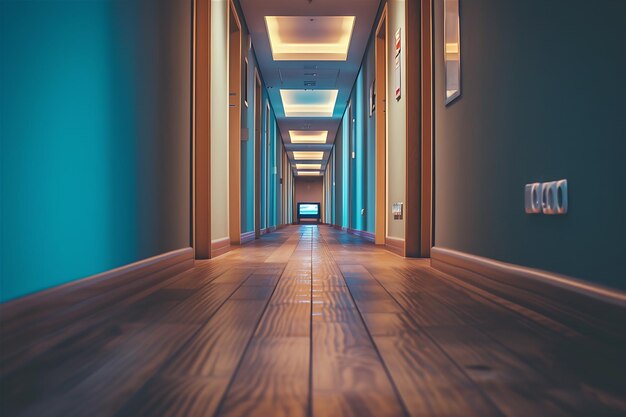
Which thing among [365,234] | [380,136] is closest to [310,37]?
[380,136]

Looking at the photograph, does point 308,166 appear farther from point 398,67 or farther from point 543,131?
point 543,131

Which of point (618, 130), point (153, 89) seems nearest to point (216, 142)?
point (153, 89)

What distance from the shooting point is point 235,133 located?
4539 millimetres

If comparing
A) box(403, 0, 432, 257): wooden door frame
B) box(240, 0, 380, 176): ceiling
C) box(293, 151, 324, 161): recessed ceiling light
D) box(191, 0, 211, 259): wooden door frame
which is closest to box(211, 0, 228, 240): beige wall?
box(191, 0, 211, 259): wooden door frame

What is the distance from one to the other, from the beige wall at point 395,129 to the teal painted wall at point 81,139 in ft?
6.20

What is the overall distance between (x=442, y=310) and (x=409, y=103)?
2.19 metres

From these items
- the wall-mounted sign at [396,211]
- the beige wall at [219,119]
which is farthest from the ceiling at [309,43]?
the wall-mounted sign at [396,211]

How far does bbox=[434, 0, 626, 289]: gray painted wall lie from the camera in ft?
3.56

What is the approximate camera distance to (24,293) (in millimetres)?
1061

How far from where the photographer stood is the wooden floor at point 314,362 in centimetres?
72

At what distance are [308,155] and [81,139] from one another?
50.5 ft

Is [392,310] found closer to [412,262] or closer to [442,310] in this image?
[442,310]

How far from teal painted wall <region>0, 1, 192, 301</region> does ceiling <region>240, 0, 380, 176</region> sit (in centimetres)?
299

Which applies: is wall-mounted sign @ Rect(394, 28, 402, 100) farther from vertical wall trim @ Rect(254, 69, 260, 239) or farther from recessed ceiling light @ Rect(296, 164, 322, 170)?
recessed ceiling light @ Rect(296, 164, 322, 170)
